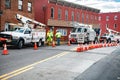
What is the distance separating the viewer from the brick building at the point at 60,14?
142 ft

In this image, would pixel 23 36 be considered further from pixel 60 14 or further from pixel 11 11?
pixel 60 14

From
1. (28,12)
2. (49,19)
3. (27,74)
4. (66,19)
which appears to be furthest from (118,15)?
(27,74)

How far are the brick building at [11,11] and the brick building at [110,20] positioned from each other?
148 feet

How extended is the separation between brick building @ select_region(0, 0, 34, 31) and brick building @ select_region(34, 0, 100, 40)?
280 inches

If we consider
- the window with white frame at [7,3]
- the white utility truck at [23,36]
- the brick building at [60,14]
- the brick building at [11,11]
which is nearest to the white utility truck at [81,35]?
the brick building at [60,14]

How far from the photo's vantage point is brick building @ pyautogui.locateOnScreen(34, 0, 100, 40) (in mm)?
43406

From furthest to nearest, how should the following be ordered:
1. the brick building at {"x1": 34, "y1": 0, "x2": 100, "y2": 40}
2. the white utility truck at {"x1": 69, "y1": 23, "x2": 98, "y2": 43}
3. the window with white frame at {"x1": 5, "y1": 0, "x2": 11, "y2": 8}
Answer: the brick building at {"x1": 34, "y1": 0, "x2": 100, "y2": 40}
the white utility truck at {"x1": 69, "y1": 23, "x2": 98, "y2": 43}
the window with white frame at {"x1": 5, "y1": 0, "x2": 11, "y2": 8}

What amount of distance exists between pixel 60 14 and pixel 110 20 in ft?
122

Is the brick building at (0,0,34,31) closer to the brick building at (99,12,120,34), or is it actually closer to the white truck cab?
the white truck cab

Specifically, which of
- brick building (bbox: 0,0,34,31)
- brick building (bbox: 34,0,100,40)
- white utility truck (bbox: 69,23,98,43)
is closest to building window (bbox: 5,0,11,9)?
brick building (bbox: 0,0,34,31)

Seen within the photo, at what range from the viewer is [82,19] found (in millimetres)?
54781

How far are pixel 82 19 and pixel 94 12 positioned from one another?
7.45 meters

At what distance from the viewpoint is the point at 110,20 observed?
8069 centimetres

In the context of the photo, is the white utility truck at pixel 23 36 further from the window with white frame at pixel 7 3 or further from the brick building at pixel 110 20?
the brick building at pixel 110 20
